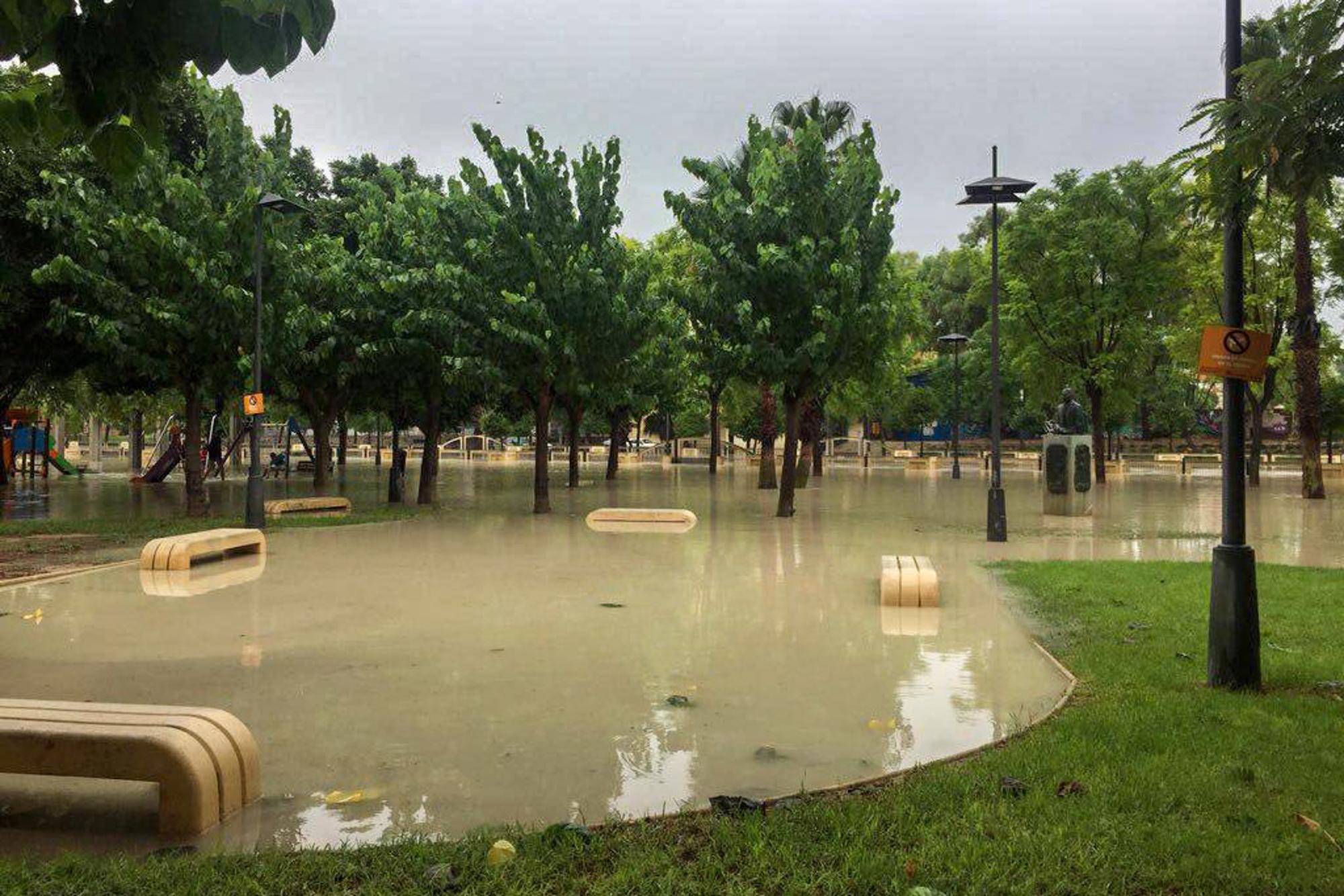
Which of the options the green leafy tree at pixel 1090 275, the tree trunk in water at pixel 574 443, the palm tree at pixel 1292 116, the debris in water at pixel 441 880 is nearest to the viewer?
the debris in water at pixel 441 880

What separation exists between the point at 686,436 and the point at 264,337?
52.6 m

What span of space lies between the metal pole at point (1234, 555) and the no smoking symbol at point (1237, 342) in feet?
0.73

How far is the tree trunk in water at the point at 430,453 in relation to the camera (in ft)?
80.8

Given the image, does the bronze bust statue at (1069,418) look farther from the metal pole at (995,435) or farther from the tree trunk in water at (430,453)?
the tree trunk in water at (430,453)

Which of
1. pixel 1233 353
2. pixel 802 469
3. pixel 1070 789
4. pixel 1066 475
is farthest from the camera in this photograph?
pixel 802 469

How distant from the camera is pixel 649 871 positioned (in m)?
3.87

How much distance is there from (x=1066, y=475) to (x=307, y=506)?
1639cm

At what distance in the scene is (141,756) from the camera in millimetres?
4355

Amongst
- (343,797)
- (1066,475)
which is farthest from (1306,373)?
(343,797)

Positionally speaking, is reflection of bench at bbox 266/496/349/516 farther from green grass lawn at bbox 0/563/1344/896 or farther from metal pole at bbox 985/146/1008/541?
green grass lawn at bbox 0/563/1344/896

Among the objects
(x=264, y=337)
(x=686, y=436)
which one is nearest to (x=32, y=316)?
(x=264, y=337)

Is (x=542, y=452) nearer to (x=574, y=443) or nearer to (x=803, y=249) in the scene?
(x=803, y=249)

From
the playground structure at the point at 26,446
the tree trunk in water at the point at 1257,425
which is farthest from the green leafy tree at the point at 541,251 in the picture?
the tree trunk in water at the point at 1257,425

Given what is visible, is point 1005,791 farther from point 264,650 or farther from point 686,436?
point 686,436
